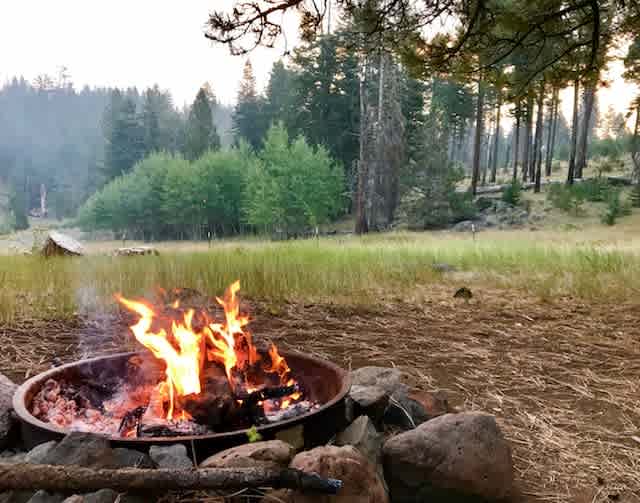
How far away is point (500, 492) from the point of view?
1965 millimetres

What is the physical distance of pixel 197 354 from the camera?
2.24 metres

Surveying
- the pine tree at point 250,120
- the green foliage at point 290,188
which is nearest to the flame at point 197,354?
the green foliage at point 290,188

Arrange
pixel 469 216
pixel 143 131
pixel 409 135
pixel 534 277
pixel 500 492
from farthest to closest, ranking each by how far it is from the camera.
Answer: pixel 143 131
pixel 409 135
pixel 469 216
pixel 534 277
pixel 500 492

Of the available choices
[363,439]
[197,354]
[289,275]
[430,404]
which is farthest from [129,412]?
[289,275]

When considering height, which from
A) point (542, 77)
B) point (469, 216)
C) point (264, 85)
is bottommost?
point (469, 216)

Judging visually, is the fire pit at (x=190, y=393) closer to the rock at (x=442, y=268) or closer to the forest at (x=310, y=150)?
the forest at (x=310, y=150)

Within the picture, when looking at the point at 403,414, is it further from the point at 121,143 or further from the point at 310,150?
the point at 121,143

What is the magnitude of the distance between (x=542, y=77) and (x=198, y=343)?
5.44m

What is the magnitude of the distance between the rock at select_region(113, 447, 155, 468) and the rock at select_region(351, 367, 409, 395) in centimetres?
121

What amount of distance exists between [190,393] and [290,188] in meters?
23.5

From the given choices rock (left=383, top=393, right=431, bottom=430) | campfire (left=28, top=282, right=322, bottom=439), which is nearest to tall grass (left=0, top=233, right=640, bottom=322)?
campfire (left=28, top=282, right=322, bottom=439)

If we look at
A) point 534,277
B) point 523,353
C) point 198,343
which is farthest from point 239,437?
point 534,277

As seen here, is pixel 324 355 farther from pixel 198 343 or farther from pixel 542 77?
pixel 542 77

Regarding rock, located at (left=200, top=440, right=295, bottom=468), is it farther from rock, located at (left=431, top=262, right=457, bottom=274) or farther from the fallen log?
rock, located at (left=431, top=262, right=457, bottom=274)
